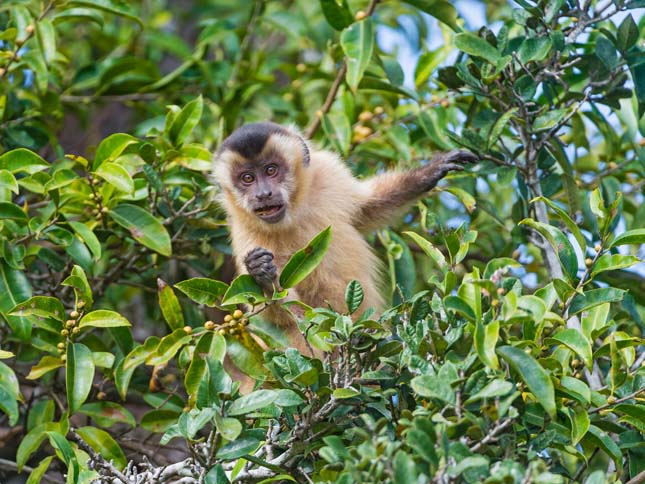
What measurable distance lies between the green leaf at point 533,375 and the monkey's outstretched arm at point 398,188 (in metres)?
1.93

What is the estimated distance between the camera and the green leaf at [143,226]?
171 inches

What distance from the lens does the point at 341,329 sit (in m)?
3.13

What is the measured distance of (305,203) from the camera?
16.5ft

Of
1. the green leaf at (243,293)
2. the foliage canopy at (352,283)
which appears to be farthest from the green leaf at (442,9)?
the green leaf at (243,293)

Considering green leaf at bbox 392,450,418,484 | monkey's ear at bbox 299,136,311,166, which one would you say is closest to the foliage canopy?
green leaf at bbox 392,450,418,484

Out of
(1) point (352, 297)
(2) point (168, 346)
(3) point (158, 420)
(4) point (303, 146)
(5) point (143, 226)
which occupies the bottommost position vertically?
(3) point (158, 420)

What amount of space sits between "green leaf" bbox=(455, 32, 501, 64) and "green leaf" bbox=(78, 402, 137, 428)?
2264 mm

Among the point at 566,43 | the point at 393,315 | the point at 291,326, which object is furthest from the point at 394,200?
the point at 393,315

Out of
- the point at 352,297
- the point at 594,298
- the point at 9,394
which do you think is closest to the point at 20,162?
the point at 9,394

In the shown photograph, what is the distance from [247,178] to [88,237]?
111cm

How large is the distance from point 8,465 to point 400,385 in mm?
2092

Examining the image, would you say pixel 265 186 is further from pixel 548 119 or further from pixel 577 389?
pixel 577 389

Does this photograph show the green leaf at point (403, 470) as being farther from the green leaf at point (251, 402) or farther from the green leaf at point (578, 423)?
the green leaf at point (578, 423)

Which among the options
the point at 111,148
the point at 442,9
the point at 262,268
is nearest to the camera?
the point at 262,268
